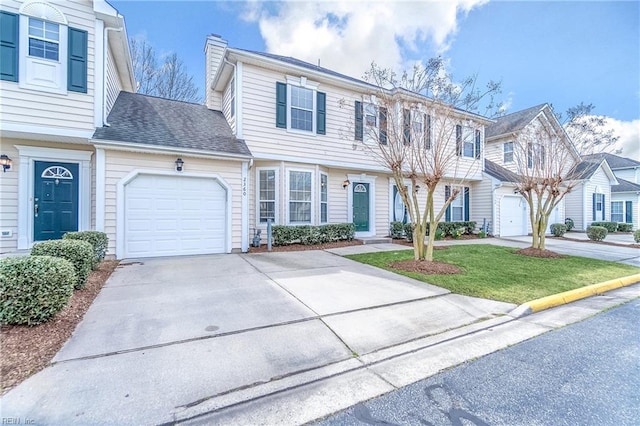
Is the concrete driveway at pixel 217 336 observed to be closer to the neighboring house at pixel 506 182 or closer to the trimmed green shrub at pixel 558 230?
the neighboring house at pixel 506 182

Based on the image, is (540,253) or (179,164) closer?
(179,164)

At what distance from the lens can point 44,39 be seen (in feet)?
23.5

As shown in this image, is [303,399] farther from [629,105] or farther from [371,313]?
[629,105]

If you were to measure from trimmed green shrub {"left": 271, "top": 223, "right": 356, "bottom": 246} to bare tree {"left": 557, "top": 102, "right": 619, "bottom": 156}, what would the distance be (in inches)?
336

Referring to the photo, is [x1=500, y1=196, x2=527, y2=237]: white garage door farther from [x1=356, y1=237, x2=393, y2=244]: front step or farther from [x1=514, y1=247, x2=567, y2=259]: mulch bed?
[x1=356, y1=237, x2=393, y2=244]: front step

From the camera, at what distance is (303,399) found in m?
2.42

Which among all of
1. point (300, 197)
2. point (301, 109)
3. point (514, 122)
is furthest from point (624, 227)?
point (301, 109)

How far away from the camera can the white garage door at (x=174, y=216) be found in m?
7.78

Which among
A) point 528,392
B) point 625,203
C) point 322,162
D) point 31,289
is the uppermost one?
point 322,162

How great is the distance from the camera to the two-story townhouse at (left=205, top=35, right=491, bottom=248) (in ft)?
31.6

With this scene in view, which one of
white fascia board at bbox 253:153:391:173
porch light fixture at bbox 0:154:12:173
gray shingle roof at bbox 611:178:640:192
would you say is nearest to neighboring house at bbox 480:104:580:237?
white fascia board at bbox 253:153:391:173

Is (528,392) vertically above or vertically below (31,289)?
below

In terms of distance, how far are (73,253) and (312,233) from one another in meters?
6.68

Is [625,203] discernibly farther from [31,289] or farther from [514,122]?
[31,289]
